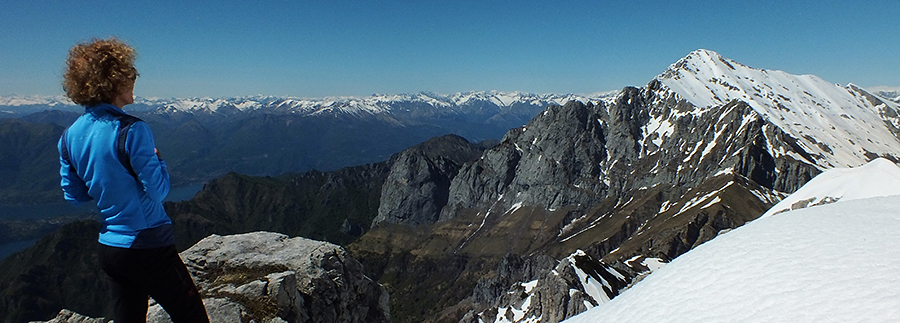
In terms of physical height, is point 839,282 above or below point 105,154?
below

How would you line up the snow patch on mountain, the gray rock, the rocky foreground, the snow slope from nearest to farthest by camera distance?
the snow slope → the rocky foreground → the gray rock → the snow patch on mountain

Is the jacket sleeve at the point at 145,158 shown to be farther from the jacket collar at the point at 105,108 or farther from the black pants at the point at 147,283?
the black pants at the point at 147,283

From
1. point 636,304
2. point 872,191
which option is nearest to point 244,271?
point 636,304

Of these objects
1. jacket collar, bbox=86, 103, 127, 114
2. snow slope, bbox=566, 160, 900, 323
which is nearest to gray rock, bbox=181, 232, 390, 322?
jacket collar, bbox=86, 103, 127, 114

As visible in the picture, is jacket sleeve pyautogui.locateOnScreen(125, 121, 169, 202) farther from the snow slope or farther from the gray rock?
the snow slope

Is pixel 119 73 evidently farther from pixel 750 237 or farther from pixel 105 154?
pixel 750 237

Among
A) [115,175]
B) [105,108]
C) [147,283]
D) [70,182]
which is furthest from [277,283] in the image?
[105,108]
